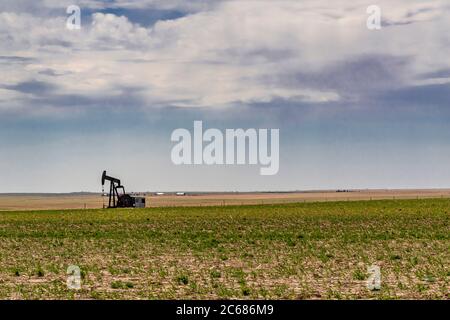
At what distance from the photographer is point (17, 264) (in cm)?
2945

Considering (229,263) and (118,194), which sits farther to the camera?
(118,194)

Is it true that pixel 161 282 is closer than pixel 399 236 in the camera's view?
Yes

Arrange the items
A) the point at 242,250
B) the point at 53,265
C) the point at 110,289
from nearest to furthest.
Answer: the point at 110,289, the point at 53,265, the point at 242,250

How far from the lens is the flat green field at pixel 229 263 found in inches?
819

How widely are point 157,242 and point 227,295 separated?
21.0 meters

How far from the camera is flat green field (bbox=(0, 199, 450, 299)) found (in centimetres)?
2080

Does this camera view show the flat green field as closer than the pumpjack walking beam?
Yes

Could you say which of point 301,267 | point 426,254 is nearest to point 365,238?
point 426,254

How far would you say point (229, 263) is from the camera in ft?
94.2

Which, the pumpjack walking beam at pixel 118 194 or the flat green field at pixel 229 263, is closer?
the flat green field at pixel 229 263

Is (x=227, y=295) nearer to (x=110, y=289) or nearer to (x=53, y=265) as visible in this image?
(x=110, y=289)
